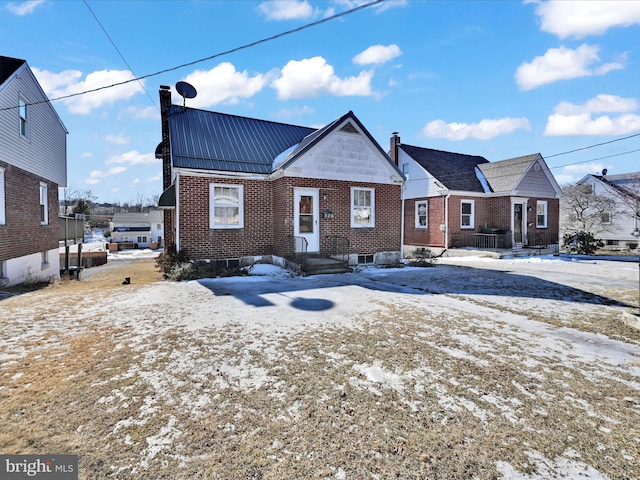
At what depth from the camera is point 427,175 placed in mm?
20203

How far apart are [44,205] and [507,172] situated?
2556 centimetres

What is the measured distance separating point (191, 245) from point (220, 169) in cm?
282

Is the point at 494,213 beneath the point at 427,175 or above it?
beneath

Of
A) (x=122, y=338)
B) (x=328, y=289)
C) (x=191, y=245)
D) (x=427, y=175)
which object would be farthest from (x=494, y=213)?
(x=122, y=338)

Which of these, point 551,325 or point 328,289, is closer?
point 551,325

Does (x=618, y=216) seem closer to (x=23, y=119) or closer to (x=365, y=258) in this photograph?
(x=365, y=258)

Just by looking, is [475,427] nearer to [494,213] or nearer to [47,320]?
[47,320]

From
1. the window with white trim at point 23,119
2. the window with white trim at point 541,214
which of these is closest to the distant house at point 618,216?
the window with white trim at point 541,214

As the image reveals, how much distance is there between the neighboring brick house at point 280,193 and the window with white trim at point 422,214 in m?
7.74

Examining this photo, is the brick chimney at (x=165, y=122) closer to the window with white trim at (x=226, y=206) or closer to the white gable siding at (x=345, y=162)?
the window with white trim at (x=226, y=206)

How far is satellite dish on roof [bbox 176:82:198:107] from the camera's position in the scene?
14438mm

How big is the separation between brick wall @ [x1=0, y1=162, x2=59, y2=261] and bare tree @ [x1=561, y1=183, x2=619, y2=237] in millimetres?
36578

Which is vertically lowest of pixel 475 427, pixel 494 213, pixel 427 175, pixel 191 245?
pixel 475 427

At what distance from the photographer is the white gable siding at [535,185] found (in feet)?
65.3
